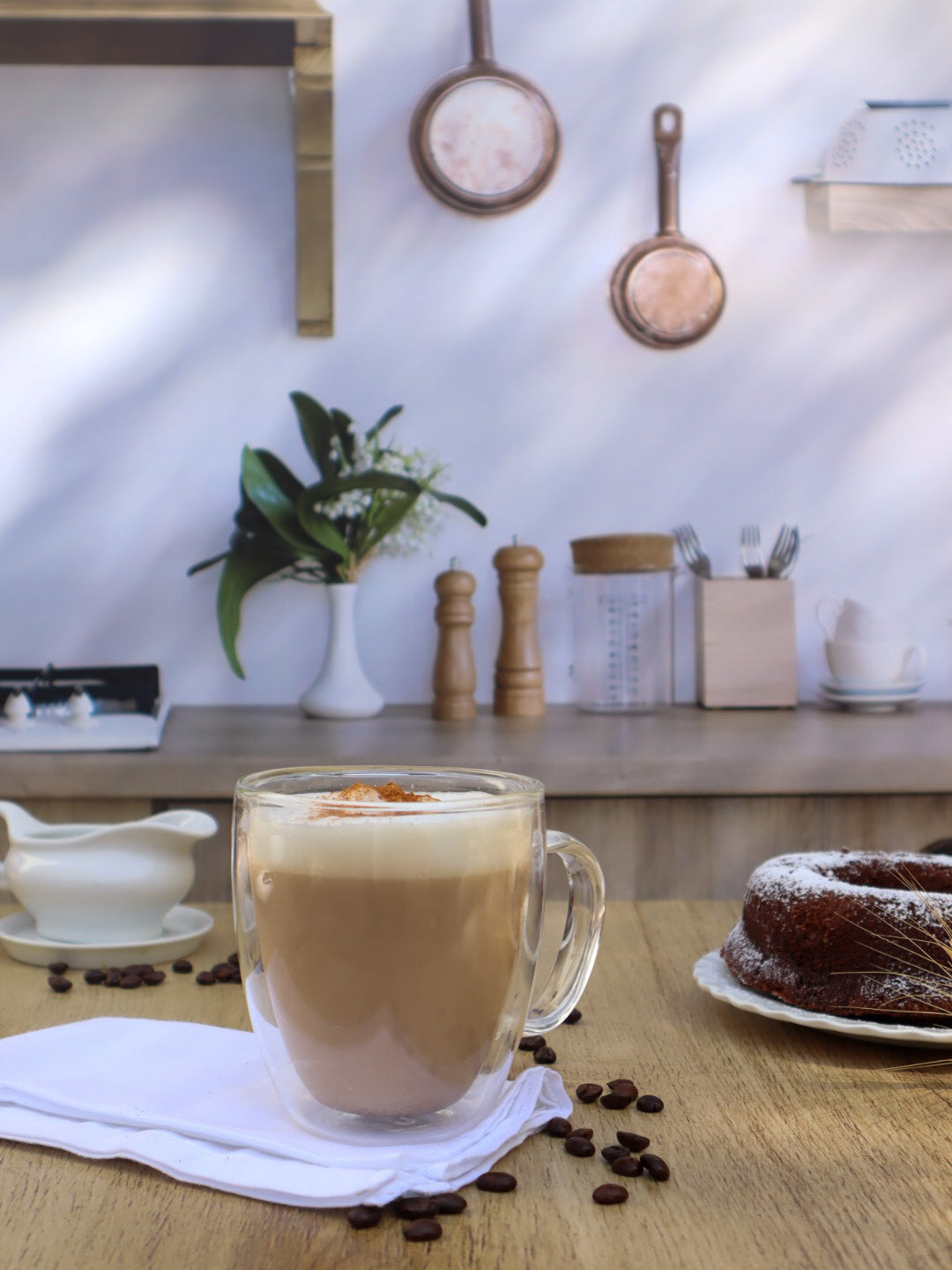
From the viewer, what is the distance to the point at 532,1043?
63 cm

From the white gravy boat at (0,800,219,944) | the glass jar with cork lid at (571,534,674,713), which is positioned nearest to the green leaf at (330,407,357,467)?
the glass jar with cork lid at (571,534,674,713)

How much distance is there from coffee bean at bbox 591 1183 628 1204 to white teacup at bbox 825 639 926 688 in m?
1.67

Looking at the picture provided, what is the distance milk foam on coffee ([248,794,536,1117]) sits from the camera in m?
0.49

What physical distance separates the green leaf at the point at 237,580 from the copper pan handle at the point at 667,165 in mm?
885

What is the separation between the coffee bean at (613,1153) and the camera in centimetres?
48

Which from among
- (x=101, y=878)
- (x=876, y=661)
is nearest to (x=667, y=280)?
(x=876, y=661)

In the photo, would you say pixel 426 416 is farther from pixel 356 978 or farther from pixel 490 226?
pixel 356 978

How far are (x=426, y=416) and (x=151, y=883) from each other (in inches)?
59.2

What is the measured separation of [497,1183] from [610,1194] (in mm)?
41

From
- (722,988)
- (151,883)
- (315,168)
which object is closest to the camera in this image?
(722,988)

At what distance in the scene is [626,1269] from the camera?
0.40 m

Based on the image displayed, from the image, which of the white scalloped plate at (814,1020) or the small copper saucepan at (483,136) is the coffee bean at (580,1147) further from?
the small copper saucepan at (483,136)

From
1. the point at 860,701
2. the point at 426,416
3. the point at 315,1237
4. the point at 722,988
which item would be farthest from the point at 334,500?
the point at 315,1237

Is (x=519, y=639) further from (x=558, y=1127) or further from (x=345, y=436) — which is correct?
(x=558, y=1127)
